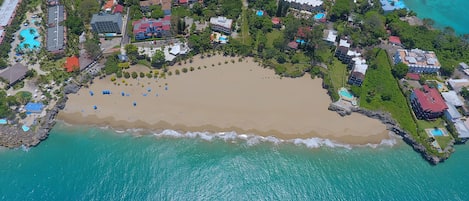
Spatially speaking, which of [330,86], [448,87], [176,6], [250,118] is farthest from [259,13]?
[448,87]

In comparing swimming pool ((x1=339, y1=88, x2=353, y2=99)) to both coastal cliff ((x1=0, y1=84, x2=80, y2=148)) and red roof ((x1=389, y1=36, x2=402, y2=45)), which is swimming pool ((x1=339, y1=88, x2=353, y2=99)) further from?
coastal cliff ((x1=0, y1=84, x2=80, y2=148))

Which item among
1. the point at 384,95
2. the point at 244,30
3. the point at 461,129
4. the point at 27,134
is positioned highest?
the point at 244,30

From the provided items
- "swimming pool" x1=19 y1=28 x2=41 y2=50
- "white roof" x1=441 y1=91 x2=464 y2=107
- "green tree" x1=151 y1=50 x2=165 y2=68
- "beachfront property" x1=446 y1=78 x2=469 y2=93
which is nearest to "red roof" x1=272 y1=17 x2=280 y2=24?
"green tree" x1=151 y1=50 x2=165 y2=68

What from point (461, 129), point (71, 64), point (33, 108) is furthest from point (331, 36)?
point (33, 108)

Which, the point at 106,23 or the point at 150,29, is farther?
the point at 150,29

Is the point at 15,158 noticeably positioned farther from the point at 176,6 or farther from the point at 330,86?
the point at 330,86

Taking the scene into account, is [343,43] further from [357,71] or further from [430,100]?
[430,100]

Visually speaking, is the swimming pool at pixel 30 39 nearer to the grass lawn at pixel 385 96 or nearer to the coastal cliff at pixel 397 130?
the coastal cliff at pixel 397 130
